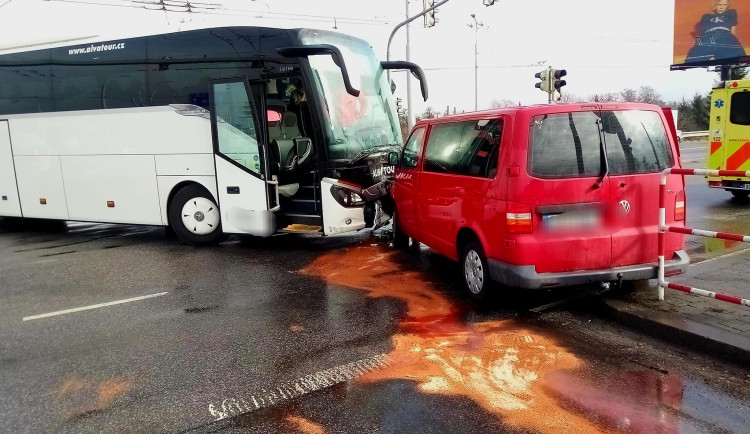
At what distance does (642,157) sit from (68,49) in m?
9.69

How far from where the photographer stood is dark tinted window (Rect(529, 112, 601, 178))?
5094 millimetres

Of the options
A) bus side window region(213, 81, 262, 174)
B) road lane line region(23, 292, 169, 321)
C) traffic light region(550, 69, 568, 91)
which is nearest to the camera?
road lane line region(23, 292, 169, 321)

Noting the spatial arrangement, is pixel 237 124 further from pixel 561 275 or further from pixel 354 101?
pixel 561 275

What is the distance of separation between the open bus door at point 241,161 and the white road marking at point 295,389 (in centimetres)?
468

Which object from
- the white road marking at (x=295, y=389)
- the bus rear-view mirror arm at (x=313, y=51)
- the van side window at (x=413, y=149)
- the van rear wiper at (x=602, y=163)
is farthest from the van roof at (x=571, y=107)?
the bus rear-view mirror arm at (x=313, y=51)

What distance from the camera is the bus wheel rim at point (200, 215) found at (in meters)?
9.45

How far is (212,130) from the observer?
895cm

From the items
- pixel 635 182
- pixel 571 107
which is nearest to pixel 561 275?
pixel 635 182

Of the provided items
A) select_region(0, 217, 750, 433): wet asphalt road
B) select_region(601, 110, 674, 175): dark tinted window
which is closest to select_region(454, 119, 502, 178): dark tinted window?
select_region(601, 110, 674, 175): dark tinted window

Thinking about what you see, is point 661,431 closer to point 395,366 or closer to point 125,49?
point 395,366

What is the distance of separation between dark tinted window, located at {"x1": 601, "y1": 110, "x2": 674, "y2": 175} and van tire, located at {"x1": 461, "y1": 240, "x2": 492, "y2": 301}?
1469 mm

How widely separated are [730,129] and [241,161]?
1076 centimetres

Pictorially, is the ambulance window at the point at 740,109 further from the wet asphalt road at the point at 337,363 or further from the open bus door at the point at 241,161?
the open bus door at the point at 241,161

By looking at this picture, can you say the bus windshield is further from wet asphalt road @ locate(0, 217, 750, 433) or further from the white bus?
wet asphalt road @ locate(0, 217, 750, 433)
